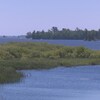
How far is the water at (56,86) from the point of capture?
4276cm

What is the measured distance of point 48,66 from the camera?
7044 cm

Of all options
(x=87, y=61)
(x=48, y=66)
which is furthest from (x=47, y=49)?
(x=48, y=66)

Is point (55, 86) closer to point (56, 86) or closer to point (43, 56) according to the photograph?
point (56, 86)

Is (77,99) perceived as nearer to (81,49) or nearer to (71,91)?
(71,91)

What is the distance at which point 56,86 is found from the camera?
49.9 meters

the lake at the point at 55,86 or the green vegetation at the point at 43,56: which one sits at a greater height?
the green vegetation at the point at 43,56

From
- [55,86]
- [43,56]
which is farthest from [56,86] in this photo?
[43,56]

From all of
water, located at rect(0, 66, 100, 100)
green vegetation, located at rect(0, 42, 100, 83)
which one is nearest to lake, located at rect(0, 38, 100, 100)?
water, located at rect(0, 66, 100, 100)

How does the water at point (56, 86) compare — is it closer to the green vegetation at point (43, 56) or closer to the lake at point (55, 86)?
the lake at point (55, 86)

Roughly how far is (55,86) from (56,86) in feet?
0.31

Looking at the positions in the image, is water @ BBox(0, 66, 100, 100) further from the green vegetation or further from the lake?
the green vegetation

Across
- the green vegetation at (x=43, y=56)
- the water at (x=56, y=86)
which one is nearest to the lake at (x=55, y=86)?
the water at (x=56, y=86)

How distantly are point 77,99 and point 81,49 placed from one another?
1964 inches

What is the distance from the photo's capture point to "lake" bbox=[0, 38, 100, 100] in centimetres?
4278
